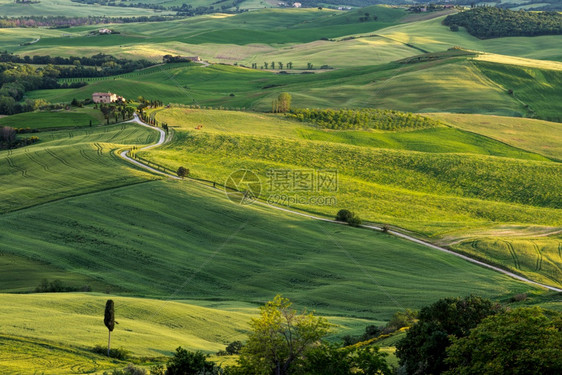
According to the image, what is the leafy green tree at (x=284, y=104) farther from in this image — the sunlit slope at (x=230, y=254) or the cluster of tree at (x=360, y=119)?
the sunlit slope at (x=230, y=254)

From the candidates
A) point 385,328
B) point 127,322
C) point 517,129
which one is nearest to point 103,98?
point 517,129

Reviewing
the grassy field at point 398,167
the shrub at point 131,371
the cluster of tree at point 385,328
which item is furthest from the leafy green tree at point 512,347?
the grassy field at point 398,167

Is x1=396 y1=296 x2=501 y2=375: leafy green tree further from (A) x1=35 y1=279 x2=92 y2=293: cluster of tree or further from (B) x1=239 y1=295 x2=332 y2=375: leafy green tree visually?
(A) x1=35 y1=279 x2=92 y2=293: cluster of tree

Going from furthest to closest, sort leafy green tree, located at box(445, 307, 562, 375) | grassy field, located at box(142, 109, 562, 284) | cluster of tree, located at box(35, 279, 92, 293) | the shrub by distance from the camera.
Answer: grassy field, located at box(142, 109, 562, 284)
cluster of tree, located at box(35, 279, 92, 293)
the shrub
leafy green tree, located at box(445, 307, 562, 375)

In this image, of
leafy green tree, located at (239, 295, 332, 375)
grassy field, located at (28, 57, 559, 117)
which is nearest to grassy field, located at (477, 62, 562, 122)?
grassy field, located at (28, 57, 559, 117)

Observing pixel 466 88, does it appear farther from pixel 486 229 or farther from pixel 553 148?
pixel 486 229
